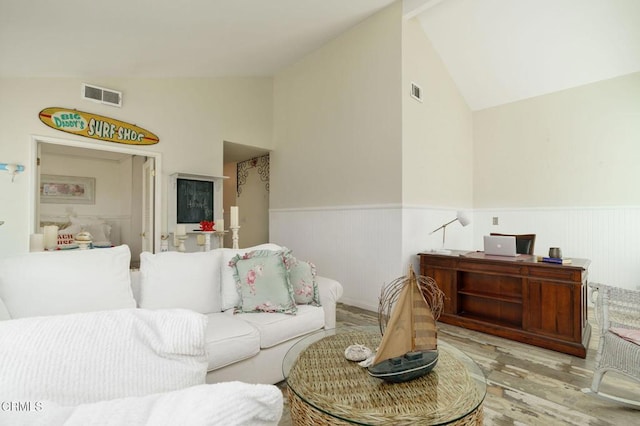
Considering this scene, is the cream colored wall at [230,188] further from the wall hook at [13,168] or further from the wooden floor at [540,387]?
the wooden floor at [540,387]

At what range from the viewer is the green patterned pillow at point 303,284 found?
2455 millimetres

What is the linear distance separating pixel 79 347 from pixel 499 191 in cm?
576

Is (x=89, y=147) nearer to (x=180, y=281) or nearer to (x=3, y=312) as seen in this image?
(x=180, y=281)

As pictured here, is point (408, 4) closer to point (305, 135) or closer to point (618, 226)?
point (305, 135)

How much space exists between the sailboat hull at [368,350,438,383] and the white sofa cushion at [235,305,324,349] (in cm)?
88

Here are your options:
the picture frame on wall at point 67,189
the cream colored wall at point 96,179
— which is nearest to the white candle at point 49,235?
the cream colored wall at point 96,179

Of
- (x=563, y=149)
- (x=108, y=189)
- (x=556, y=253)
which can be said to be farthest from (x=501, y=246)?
(x=108, y=189)

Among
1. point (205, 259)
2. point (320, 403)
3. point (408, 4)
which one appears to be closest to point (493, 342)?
point (320, 403)

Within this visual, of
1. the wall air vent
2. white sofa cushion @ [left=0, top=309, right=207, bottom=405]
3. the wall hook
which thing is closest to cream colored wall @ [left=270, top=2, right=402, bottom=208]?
the wall air vent

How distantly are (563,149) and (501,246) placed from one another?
8.07 ft

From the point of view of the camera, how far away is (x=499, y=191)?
16.9 feet

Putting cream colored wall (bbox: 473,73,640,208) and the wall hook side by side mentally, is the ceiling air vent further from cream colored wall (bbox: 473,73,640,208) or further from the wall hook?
cream colored wall (bbox: 473,73,640,208)

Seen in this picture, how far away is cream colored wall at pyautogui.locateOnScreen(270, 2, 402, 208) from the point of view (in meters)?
3.77

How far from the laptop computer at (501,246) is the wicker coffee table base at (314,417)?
237 cm
